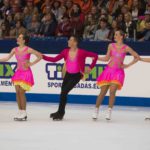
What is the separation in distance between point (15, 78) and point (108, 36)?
2.93 meters

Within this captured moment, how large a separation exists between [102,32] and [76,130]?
372cm

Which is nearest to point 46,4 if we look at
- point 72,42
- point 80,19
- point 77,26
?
point 80,19

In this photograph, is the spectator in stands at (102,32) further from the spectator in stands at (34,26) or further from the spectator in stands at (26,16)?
the spectator in stands at (26,16)

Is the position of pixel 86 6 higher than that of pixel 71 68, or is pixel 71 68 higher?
pixel 86 6

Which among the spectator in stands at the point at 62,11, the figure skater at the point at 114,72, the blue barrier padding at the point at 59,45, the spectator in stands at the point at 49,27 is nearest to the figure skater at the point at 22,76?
the figure skater at the point at 114,72

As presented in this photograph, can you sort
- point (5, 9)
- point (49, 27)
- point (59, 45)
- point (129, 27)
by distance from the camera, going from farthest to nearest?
point (5, 9) < point (49, 27) < point (129, 27) < point (59, 45)

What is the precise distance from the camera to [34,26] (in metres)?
11.9

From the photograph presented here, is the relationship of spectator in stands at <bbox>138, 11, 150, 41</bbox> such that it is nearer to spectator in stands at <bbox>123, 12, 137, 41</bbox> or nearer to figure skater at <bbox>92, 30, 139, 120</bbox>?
spectator in stands at <bbox>123, 12, 137, 41</bbox>

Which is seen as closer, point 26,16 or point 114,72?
point 114,72

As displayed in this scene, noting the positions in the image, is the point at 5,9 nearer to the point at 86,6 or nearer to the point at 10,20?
the point at 10,20

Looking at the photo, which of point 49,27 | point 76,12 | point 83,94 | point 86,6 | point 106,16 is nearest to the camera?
point 83,94

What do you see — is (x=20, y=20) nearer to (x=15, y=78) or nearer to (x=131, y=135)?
(x=15, y=78)

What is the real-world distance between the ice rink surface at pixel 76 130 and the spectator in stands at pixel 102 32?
1585 millimetres

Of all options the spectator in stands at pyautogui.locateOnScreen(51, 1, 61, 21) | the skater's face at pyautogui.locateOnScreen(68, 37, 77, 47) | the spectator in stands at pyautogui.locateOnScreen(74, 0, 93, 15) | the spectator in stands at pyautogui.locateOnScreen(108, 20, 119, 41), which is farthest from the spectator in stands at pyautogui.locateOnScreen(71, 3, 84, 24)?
the skater's face at pyautogui.locateOnScreen(68, 37, 77, 47)
